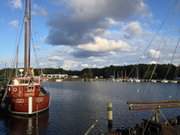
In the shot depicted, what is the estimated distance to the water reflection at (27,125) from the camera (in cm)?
3640

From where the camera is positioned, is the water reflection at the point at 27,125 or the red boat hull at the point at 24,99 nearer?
the water reflection at the point at 27,125

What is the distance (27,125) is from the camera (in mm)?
40250

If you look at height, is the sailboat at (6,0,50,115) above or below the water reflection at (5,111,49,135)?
above

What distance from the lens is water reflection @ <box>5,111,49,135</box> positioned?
3640 cm

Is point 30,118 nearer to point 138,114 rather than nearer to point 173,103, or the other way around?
point 138,114

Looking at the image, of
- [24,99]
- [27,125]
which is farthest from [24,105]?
[27,125]

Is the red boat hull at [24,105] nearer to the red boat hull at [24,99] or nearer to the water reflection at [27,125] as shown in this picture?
the red boat hull at [24,99]

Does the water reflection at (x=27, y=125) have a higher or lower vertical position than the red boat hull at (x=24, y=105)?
lower

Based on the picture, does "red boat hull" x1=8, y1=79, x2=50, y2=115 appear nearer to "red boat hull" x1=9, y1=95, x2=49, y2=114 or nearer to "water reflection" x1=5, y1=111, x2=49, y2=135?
"red boat hull" x1=9, y1=95, x2=49, y2=114

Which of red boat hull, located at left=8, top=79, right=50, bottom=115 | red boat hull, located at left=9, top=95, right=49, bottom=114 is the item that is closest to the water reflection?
red boat hull, located at left=9, top=95, right=49, bottom=114

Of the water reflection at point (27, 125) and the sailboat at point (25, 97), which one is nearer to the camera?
the water reflection at point (27, 125)

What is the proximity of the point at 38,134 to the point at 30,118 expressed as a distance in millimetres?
11175

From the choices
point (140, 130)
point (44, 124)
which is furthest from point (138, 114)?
point (140, 130)

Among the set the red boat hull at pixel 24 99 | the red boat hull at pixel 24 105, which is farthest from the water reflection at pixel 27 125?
the red boat hull at pixel 24 99
